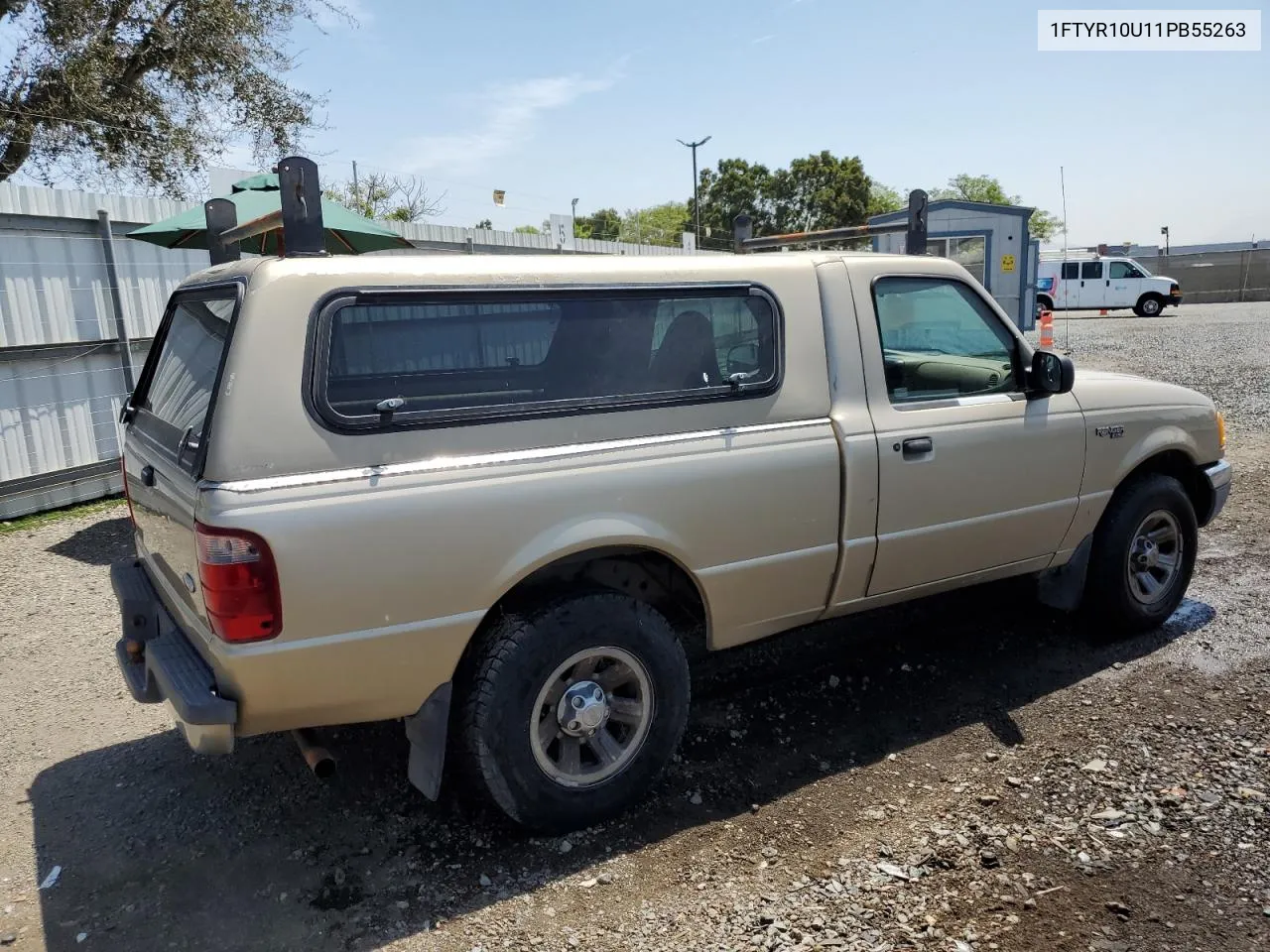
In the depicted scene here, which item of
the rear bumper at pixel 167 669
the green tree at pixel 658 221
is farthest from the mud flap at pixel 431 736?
the green tree at pixel 658 221

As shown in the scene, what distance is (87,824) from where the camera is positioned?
11.4ft

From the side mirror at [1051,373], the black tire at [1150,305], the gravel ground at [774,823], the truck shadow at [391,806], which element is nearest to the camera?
the gravel ground at [774,823]

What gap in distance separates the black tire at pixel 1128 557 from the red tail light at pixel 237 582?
3.89 metres

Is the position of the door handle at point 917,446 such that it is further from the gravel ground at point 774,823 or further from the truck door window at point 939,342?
the gravel ground at point 774,823

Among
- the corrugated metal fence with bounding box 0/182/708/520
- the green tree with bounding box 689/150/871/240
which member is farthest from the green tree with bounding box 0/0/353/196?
the green tree with bounding box 689/150/871/240

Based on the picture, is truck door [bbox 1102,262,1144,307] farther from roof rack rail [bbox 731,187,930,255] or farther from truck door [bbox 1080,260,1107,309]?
roof rack rail [bbox 731,187,930,255]

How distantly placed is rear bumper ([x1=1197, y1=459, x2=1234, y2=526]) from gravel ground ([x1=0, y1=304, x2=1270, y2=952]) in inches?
23.5

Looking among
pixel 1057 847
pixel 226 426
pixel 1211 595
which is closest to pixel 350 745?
pixel 226 426

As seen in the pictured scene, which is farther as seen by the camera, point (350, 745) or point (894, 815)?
point (350, 745)

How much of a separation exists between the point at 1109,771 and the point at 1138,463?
173 centimetres

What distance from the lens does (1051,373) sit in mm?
4137

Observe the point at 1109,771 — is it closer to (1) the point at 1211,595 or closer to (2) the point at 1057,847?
(2) the point at 1057,847

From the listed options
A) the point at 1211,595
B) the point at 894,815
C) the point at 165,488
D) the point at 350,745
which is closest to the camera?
the point at 165,488

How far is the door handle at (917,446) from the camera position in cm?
378
